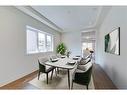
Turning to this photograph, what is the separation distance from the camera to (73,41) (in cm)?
884

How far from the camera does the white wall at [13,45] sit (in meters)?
3.17

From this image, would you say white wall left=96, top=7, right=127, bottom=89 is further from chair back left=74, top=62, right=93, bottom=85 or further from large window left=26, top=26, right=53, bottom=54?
large window left=26, top=26, right=53, bottom=54

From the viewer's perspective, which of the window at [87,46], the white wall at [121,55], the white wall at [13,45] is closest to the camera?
the white wall at [121,55]

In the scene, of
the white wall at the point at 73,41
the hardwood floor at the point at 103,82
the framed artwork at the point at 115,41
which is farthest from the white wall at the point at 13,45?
the white wall at the point at 73,41

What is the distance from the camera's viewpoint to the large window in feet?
16.3

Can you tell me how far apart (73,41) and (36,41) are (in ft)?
12.8

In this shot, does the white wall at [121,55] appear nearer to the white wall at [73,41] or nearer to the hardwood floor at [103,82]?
the hardwood floor at [103,82]

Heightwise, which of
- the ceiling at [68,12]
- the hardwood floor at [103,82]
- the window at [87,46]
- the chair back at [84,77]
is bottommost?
the hardwood floor at [103,82]

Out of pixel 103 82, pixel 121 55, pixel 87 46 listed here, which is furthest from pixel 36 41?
pixel 87 46

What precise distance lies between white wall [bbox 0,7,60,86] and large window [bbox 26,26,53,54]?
0.51 m

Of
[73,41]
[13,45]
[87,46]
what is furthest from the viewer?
[73,41]

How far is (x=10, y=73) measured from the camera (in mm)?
3441

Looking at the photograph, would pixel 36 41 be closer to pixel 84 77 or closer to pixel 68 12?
pixel 68 12

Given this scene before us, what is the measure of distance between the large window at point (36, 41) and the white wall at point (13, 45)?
0.51m
